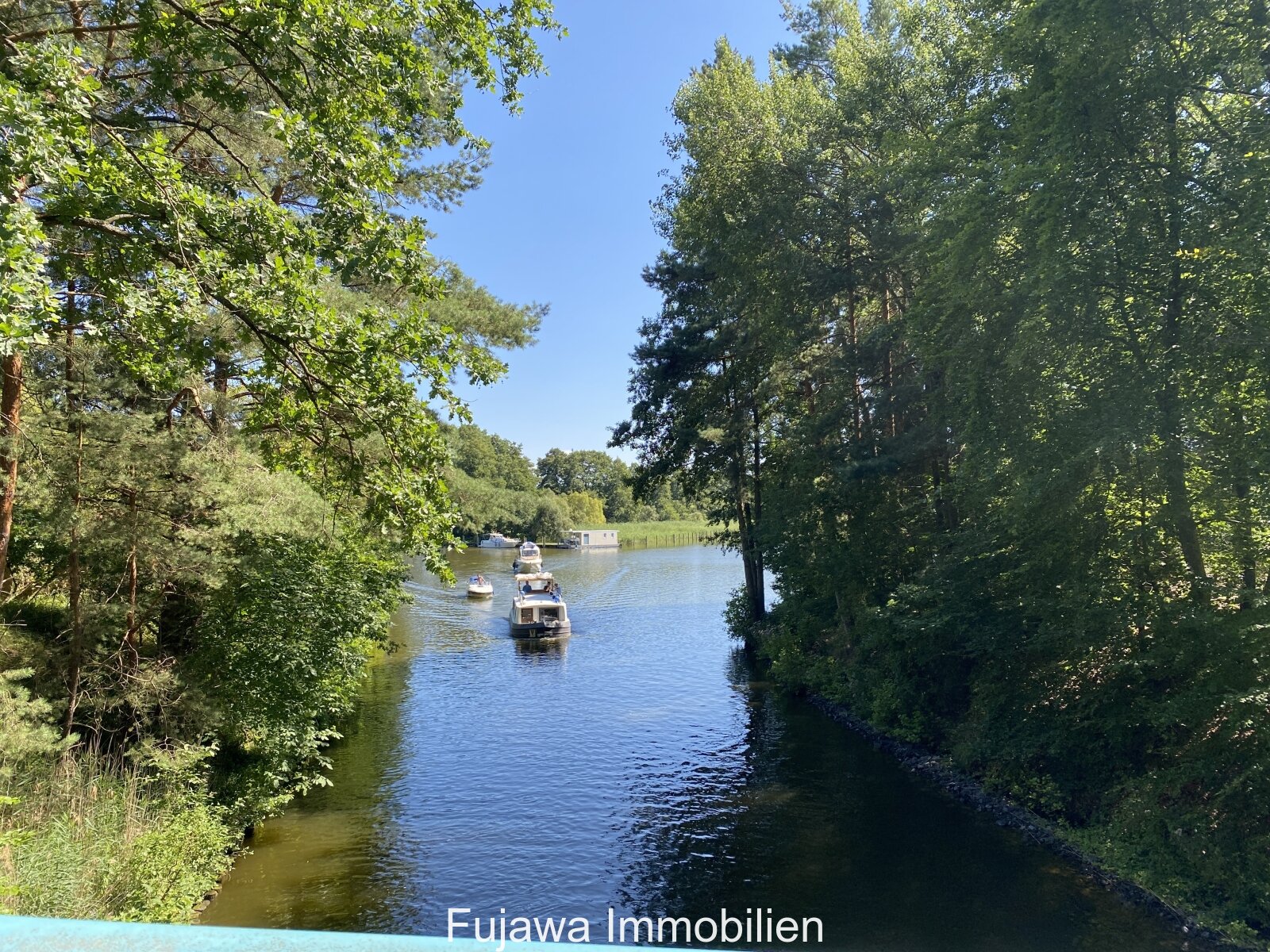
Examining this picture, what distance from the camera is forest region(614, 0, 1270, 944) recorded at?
9.12 meters

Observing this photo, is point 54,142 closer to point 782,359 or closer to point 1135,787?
point 1135,787

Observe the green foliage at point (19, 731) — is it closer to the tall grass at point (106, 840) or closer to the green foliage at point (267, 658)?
the tall grass at point (106, 840)

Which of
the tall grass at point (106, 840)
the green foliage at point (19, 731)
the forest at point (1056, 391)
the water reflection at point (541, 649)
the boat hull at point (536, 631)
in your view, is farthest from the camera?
the boat hull at point (536, 631)

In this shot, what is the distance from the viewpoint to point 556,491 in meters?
119

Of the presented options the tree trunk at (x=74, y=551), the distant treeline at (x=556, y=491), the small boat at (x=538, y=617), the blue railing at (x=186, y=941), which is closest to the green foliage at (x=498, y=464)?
the distant treeline at (x=556, y=491)

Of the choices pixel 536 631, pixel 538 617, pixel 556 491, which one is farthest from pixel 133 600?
pixel 556 491

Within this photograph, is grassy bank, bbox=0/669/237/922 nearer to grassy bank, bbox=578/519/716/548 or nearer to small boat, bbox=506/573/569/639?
small boat, bbox=506/573/569/639

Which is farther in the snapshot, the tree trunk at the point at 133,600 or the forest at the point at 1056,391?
the tree trunk at the point at 133,600

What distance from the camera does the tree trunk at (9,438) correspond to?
7.82 m

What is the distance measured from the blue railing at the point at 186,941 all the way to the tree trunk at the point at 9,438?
295 inches

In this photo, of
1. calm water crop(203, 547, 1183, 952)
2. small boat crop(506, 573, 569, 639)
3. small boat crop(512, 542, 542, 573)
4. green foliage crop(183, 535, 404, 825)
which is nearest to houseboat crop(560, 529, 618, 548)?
small boat crop(512, 542, 542, 573)

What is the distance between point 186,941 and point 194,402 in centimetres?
1096

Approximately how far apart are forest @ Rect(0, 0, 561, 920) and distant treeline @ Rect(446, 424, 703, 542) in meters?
48.5

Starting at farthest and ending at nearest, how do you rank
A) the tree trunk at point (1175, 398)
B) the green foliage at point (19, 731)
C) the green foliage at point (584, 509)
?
the green foliage at point (584, 509) → the tree trunk at point (1175, 398) → the green foliage at point (19, 731)
